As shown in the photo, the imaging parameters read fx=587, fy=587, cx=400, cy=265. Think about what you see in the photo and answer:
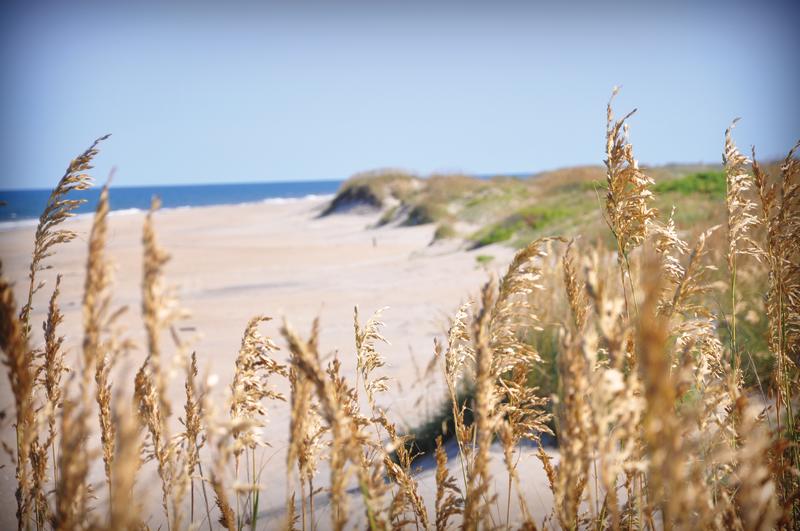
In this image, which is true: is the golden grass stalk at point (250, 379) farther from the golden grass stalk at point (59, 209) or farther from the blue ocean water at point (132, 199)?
the blue ocean water at point (132, 199)

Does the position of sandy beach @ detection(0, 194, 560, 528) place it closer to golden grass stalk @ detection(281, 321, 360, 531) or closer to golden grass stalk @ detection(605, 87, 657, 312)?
golden grass stalk @ detection(281, 321, 360, 531)

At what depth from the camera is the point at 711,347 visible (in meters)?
2.22

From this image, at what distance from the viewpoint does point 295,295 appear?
12.3m

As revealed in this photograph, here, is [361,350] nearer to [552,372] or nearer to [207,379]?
[207,379]

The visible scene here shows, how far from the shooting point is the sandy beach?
4543mm

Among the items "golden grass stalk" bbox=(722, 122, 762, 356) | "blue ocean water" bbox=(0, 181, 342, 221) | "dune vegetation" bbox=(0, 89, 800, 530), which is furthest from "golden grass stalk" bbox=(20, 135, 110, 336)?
"blue ocean water" bbox=(0, 181, 342, 221)

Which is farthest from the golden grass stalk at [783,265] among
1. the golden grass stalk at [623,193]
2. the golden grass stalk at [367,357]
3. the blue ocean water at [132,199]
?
the blue ocean water at [132,199]

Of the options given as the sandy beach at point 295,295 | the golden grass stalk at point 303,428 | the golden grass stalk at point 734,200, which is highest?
the golden grass stalk at point 734,200

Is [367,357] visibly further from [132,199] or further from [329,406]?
[132,199]

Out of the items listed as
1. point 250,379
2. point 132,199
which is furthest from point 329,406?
point 132,199

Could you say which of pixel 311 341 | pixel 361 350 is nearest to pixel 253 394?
pixel 361 350

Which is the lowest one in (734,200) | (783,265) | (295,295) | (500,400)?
(295,295)

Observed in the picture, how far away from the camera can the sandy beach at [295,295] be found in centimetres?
454

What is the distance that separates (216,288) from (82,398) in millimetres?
13308
